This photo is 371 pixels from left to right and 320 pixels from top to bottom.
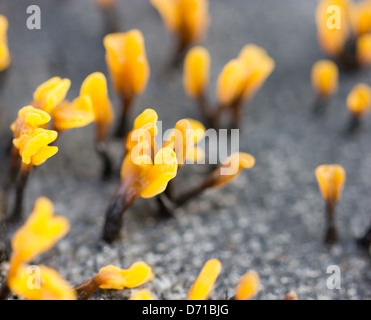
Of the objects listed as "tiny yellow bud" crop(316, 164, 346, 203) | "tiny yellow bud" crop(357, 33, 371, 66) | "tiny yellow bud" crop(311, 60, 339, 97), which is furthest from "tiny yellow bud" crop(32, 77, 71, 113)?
"tiny yellow bud" crop(357, 33, 371, 66)

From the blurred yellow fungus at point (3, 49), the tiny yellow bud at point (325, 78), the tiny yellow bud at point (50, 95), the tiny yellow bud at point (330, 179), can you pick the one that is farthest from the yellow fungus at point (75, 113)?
the tiny yellow bud at point (325, 78)

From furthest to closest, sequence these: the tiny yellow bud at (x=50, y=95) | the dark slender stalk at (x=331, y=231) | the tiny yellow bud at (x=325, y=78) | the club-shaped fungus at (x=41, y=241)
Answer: the tiny yellow bud at (x=325, y=78)
the dark slender stalk at (x=331, y=231)
the tiny yellow bud at (x=50, y=95)
the club-shaped fungus at (x=41, y=241)

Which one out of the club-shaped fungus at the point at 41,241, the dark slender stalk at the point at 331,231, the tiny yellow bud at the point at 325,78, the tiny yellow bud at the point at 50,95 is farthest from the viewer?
the tiny yellow bud at the point at 325,78

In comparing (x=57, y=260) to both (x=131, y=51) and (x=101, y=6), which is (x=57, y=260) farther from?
(x=101, y=6)

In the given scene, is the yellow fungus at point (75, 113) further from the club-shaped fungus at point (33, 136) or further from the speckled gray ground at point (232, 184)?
the speckled gray ground at point (232, 184)

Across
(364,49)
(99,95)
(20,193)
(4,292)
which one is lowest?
(4,292)

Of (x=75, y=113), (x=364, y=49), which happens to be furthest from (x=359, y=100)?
(x=75, y=113)

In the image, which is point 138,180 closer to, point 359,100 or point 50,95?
point 50,95
